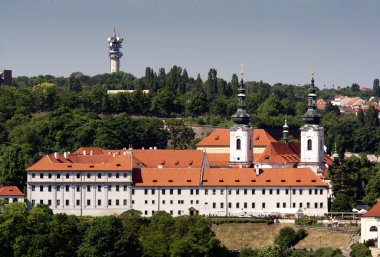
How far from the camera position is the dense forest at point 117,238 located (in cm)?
8606

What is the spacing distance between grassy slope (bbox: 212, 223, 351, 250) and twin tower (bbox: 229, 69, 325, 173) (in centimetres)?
1708

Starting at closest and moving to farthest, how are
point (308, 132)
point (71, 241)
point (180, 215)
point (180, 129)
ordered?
point (71, 241), point (180, 215), point (308, 132), point (180, 129)

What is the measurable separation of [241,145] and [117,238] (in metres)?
27.6

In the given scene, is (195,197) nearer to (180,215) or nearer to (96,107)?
(180,215)

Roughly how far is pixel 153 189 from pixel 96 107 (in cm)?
5627

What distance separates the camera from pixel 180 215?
9500 cm

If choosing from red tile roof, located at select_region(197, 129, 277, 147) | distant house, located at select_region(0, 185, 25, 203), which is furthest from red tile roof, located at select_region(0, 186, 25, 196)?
red tile roof, located at select_region(197, 129, 277, 147)

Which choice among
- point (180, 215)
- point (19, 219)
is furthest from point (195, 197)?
point (19, 219)

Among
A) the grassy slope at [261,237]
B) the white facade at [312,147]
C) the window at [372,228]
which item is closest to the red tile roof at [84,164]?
the grassy slope at [261,237]

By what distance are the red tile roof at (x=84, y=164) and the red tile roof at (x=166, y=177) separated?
142 cm

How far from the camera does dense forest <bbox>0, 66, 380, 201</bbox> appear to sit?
407ft

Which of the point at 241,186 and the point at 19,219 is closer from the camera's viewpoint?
the point at 19,219

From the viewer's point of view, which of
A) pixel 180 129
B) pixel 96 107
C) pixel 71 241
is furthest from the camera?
pixel 96 107

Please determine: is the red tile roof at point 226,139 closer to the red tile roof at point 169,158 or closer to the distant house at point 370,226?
the red tile roof at point 169,158
